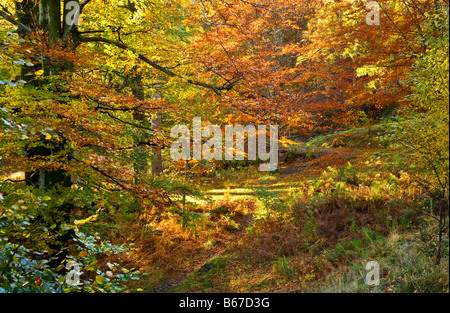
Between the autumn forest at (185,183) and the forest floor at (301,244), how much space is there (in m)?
0.04

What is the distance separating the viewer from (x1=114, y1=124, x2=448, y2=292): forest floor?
4.23 m

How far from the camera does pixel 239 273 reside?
6352 millimetres

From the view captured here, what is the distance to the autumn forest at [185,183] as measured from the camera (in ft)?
11.4

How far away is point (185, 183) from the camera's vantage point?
8039mm

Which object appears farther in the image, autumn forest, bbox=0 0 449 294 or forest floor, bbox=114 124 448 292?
forest floor, bbox=114 124 448 292

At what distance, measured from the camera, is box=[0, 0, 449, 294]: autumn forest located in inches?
136

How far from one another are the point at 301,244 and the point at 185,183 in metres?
A: 3.56

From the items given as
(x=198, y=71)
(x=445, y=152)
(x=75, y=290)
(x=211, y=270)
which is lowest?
(x=211, y=270)

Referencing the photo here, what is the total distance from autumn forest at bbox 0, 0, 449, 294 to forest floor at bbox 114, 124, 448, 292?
4 cm

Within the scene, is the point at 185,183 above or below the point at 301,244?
above
